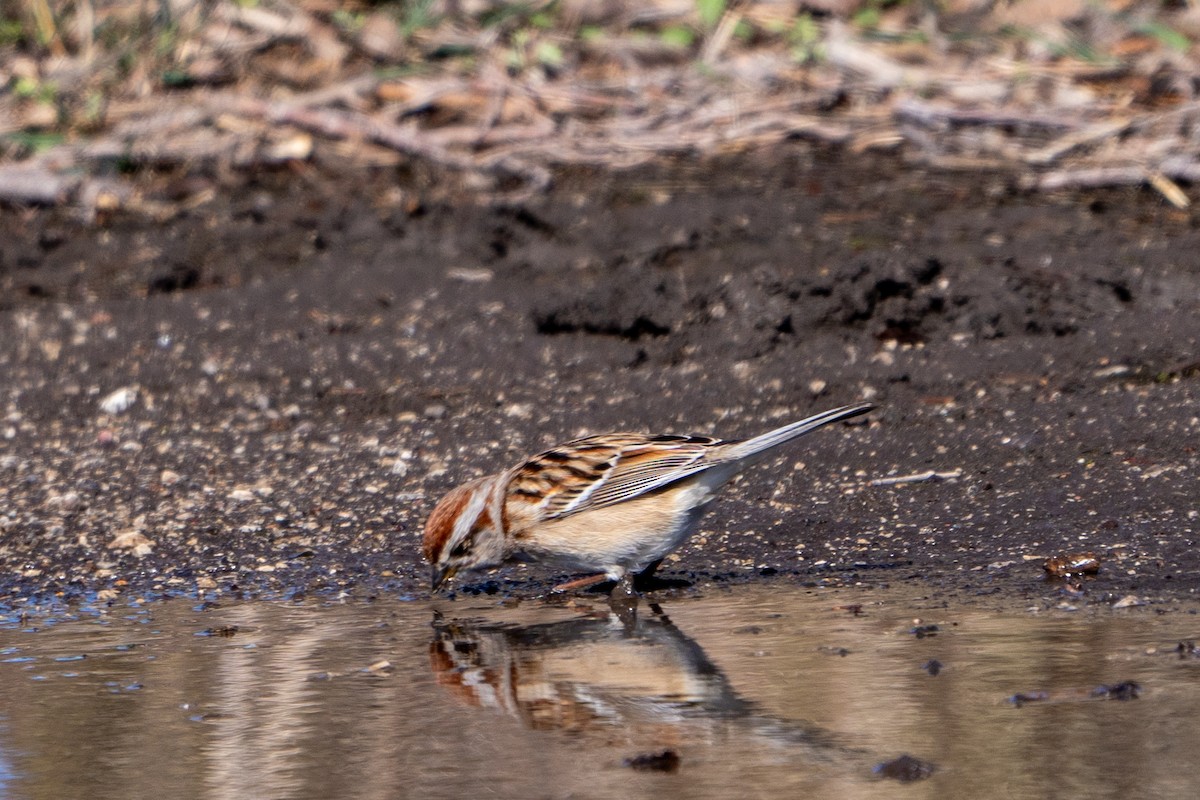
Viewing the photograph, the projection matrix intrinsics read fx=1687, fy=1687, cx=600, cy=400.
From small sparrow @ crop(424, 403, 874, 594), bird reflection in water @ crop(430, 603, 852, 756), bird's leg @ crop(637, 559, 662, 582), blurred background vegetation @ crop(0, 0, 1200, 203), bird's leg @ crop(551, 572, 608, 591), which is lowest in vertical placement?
bird's leg @ crop(551, 572, 608, 591)

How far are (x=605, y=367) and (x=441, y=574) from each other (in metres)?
2.81

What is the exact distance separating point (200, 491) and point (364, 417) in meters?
1.09

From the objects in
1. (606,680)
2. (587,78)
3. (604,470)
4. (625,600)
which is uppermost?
(587,78)

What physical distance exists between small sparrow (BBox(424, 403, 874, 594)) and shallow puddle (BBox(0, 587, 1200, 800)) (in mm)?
233

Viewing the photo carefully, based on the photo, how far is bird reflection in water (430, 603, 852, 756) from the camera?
4297 millimetres

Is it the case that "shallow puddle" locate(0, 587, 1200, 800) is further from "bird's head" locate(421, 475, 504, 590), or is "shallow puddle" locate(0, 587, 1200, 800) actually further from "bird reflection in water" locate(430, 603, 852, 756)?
"bird's head" locate(421, 475, 504, 590)

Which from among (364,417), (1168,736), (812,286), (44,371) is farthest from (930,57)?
(1168,736)

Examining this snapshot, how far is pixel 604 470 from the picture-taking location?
6.06 meters

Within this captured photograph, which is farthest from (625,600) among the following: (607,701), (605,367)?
(605,367)

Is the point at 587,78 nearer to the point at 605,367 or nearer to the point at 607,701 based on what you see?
the point at 605,367

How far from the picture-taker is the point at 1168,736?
13.3 feet

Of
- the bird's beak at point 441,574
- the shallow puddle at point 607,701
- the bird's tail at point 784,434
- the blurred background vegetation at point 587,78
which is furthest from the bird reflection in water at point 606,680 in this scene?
the blurred background vegetation at point 587,78

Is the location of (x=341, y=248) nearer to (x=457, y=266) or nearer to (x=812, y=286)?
(x=457, y=266)

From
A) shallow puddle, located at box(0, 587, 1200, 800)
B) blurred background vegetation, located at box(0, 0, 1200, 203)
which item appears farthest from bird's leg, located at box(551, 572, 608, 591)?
blurred background vegetation, located at box(0, 0, 1200, 203)
